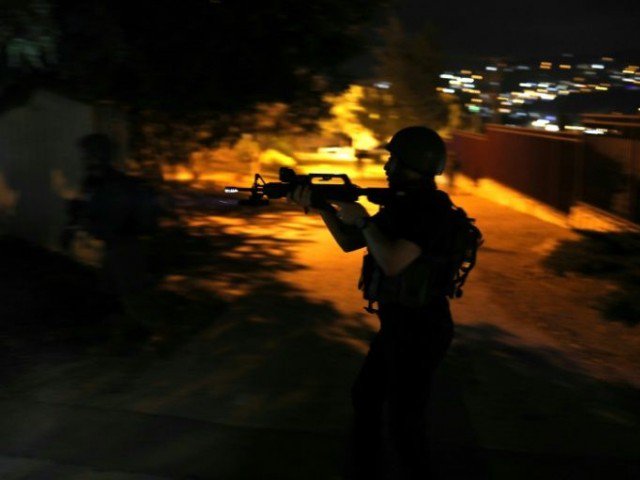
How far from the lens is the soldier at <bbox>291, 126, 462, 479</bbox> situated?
3402 mm

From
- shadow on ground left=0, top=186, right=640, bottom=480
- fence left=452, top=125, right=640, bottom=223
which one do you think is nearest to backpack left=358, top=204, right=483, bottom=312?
shadow on ground left=0, top=186, right=640, bottom=480

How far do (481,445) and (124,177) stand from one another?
2.89 metres

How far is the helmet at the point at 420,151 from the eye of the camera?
3564 mm

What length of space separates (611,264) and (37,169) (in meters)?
6.67

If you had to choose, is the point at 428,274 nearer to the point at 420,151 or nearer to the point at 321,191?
→ the point at 420,151

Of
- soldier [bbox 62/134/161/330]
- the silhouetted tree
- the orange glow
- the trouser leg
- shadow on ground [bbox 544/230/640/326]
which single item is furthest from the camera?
the orange glow

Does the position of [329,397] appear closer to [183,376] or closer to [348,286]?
[183,376]

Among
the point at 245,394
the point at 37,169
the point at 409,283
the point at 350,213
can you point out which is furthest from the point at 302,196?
the point at 37,169

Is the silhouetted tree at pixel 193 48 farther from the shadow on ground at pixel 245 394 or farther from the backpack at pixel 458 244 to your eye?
the backpack at pixel 458 244

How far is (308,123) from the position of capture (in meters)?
14.4

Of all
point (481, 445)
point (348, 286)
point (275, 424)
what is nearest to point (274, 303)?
point (348, 286)

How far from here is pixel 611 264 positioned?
34.1 feet

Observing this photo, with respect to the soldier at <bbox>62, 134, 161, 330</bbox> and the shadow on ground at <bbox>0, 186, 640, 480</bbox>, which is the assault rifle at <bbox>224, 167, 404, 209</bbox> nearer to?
the shadow on ground at <bbox>0, 186, 640, 480</bbox>

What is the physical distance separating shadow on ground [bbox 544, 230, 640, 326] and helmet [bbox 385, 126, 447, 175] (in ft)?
16.5
